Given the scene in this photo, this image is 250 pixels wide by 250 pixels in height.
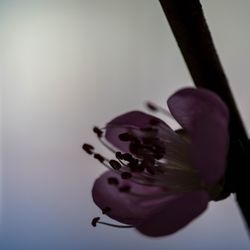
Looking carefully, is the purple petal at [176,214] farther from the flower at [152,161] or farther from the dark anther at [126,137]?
the dark anther at [126,137]

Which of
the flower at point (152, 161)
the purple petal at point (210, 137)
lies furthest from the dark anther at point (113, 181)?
the purple petal at point (210, 137)

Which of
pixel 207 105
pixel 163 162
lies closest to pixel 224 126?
pixel 207 105

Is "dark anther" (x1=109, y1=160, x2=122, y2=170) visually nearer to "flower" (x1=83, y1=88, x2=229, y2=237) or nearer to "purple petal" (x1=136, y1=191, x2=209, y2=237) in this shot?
"flower" (x1=83, y1=88, x2=229, y2=237)

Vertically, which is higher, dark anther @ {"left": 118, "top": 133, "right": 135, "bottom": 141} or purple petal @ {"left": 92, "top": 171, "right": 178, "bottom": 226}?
dark anther @ {"left": 118, "top": 133, "right": 135, "bottom": 141}

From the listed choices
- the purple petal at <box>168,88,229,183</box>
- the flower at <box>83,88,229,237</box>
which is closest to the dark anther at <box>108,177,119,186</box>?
the flower at <box>83,88,229,237</box>

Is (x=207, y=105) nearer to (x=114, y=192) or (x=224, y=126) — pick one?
(x=224, y=126)

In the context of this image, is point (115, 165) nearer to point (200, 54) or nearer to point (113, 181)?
point (113, 181)

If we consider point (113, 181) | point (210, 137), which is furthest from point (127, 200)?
point (210, 137)
